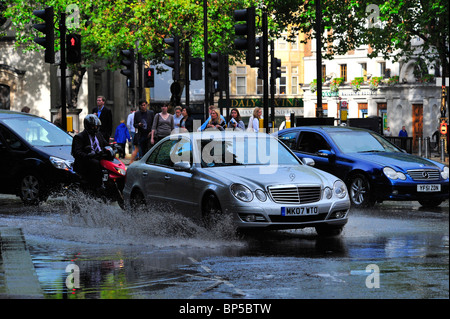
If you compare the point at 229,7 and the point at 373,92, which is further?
the point at 373,92

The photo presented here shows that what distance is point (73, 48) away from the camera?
21.8 meters

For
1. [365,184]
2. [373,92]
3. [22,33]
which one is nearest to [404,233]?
A: [365,184]

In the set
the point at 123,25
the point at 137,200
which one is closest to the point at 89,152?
the point at 137,200

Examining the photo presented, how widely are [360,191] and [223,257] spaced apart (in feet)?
24.8

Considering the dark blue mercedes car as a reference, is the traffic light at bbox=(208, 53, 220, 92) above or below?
above

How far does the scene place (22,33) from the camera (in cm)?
4825

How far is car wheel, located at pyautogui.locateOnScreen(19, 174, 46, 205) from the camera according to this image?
18062 millimetres

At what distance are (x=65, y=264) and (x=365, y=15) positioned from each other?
1485 inches

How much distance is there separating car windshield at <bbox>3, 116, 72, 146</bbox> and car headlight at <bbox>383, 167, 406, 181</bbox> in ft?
19.3

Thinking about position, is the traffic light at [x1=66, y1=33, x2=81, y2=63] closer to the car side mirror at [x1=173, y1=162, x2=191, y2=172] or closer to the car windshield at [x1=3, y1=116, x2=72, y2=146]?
the car windshield at [x1=3, y1=116, x2=72, y2=146]

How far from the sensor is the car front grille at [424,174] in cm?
1741

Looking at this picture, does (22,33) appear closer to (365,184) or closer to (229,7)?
(229,7)

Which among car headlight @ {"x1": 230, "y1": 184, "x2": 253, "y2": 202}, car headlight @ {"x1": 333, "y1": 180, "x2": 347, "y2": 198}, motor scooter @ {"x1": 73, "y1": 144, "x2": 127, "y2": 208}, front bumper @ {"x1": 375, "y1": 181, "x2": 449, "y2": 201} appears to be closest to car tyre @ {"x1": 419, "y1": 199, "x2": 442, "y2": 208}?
front bumper @ {"x1": 375, "y1": 181, "x2": 449, "y2": 201}

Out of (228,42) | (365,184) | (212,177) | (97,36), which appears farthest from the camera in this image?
(228,42)
